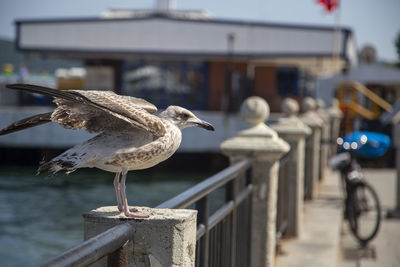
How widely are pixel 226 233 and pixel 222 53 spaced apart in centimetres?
3219

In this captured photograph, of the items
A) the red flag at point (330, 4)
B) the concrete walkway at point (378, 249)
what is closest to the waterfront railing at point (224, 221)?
the concrete walkway at point (378, 249)

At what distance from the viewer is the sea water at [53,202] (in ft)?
55.8

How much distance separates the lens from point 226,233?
4922mm

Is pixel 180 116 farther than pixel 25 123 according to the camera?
Yes

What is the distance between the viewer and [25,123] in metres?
2.60

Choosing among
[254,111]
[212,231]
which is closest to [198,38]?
[254,111]

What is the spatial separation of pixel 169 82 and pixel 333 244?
104ft

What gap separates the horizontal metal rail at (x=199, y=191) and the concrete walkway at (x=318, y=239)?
2.51 meters

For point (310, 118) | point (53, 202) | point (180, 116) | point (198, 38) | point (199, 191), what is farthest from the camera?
point (198, 38)

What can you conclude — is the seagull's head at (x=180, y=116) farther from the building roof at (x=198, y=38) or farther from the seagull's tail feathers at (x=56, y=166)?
the building roof at (x=198, y=38)

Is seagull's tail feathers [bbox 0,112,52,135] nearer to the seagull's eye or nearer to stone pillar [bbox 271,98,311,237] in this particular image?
the seagull's eye

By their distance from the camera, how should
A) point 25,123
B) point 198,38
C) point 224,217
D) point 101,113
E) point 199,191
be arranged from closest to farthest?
point 25,123 < point 101,113 < point 199,191 < point 224,217 < point 198,38

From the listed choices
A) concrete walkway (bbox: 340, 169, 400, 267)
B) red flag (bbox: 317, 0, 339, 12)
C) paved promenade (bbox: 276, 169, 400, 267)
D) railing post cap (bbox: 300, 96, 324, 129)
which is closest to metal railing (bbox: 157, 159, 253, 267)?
paved promenade (bbox: 276, 169, 400, 267)

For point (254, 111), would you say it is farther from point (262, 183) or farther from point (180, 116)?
point (180, 116)
